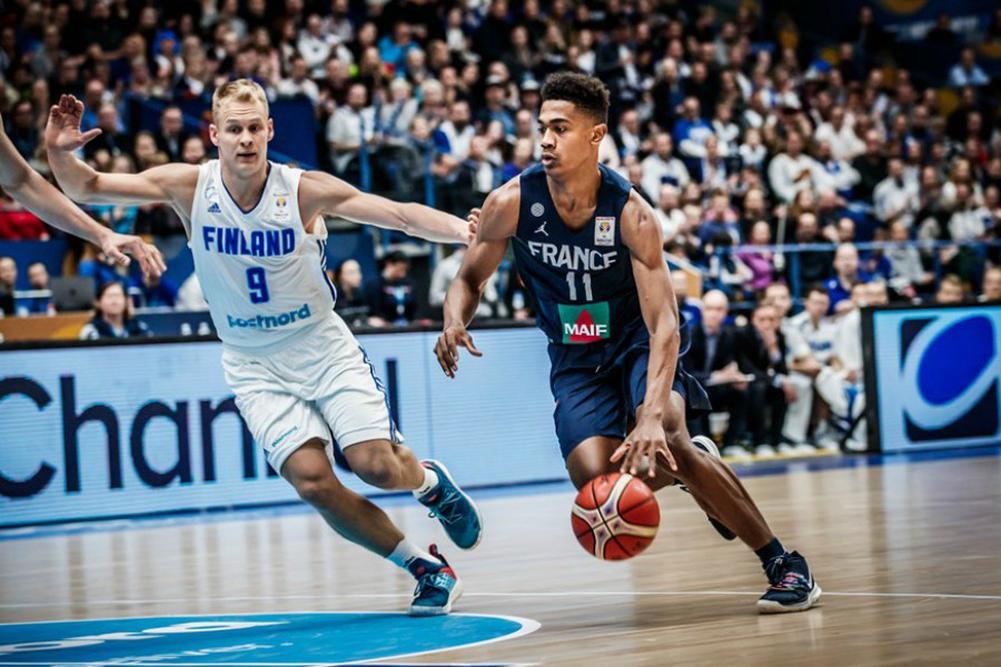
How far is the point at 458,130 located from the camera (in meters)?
17.7

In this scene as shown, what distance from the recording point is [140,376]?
12086 millimetres

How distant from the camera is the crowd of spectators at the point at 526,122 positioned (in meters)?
15.7

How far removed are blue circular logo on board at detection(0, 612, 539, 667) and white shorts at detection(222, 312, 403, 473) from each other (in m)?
0.72

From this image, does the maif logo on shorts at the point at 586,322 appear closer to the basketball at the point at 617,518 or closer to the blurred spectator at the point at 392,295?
the basketball at the point at 617,518

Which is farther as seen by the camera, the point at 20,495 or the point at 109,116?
the point at 109,116

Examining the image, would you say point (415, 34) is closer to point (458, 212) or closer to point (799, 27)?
point (458, 212)

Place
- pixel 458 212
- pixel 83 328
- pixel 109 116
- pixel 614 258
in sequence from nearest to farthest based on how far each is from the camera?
pixel 614 258, pixel 83 328, pixel 109 116, pixel 458 212

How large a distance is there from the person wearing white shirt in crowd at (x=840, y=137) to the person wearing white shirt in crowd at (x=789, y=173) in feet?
5.02

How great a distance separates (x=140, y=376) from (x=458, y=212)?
17.8ft

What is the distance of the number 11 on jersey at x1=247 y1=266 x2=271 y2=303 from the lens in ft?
21.5

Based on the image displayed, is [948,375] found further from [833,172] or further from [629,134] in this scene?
A: [833,172]

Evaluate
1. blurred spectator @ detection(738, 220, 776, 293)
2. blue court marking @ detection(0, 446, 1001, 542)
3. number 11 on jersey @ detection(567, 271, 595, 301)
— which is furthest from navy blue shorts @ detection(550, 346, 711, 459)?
blurred spectator @ detection(738, 220, 776, 293)

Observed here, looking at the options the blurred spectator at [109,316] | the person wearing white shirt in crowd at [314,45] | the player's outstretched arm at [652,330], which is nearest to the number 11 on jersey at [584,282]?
the player's outstretched arm at [652,330]

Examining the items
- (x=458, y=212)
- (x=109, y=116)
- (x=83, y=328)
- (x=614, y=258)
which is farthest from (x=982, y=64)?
(x=614, y=258)
